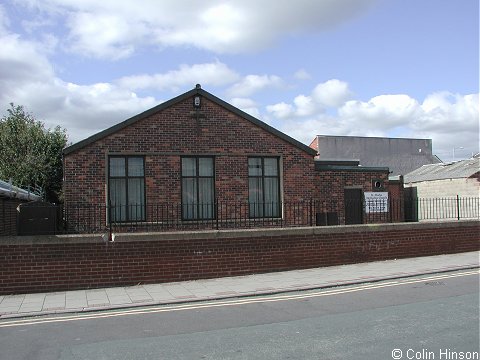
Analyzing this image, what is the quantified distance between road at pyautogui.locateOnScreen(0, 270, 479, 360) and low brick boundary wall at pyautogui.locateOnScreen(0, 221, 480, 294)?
85.8 inches

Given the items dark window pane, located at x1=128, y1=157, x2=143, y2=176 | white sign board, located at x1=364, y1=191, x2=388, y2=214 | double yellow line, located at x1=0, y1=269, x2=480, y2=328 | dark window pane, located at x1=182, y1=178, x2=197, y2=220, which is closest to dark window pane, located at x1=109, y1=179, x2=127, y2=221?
dark window pane, located at x1=128, y1=157, x2=143, y2=176

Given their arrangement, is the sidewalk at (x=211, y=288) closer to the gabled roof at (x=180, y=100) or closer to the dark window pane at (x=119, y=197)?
the dark window pane at (x=119, y=197)

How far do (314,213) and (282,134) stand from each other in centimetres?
315

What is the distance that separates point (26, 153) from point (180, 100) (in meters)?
15.6

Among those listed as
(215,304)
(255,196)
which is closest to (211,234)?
(215,304)

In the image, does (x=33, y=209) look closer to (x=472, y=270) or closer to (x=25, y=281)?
(x=25, y=281)

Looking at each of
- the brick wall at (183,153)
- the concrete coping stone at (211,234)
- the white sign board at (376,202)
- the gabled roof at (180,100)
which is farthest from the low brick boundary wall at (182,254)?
the gabled roof at (180,100)

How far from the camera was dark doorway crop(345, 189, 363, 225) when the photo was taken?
19.0m

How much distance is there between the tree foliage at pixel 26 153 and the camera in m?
27.7

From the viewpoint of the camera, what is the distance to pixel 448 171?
27.8 metres

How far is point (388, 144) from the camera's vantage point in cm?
4497

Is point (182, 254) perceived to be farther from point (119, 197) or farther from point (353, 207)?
point (353, 207)

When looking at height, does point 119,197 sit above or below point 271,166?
below

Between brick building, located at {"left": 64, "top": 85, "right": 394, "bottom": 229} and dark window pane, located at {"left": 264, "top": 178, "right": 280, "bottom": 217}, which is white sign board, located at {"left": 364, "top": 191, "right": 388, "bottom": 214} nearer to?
brick building, located at {"left": 64, "top": 85, "right": 394, "bottom": 229}
